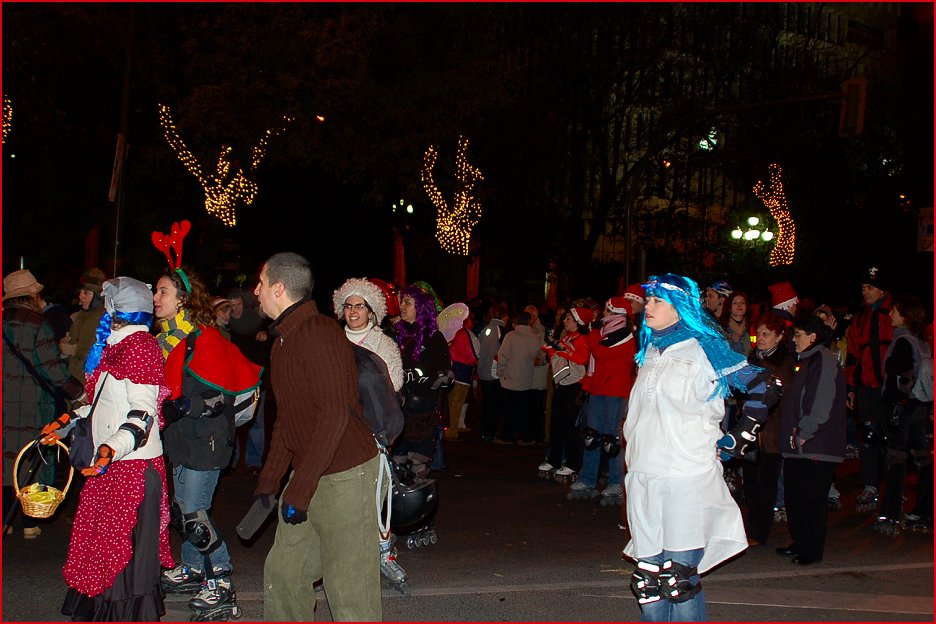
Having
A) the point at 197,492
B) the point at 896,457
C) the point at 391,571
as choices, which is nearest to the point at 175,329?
the point at 197,492

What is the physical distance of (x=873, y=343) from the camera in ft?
34.3

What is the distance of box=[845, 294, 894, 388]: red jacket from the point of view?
1038 cm

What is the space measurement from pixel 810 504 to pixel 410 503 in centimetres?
355

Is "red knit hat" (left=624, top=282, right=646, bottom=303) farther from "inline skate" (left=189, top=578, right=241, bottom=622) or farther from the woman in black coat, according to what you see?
"inline skate" (left=189, top=578, right=241, bottom=622)

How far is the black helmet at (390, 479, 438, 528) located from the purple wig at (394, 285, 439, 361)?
249cm

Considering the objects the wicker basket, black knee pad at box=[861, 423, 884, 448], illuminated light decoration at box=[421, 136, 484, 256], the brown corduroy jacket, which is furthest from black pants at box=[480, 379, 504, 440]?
the brown corduroy jacket

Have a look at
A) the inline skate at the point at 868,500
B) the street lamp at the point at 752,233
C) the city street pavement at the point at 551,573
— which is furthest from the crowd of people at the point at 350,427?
the street lamp at the point at 752,233

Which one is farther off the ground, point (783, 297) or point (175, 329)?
point (783, 297)

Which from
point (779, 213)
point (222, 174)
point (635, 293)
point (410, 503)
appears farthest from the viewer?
point (779, 213)

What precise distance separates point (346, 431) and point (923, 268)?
31043mm

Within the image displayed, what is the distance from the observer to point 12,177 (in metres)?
23.1

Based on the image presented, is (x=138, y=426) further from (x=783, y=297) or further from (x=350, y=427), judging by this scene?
(x=783, y=297)

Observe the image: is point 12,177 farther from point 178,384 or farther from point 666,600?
point 666,600

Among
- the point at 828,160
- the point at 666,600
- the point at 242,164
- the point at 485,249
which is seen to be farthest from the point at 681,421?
the point at 828,160
